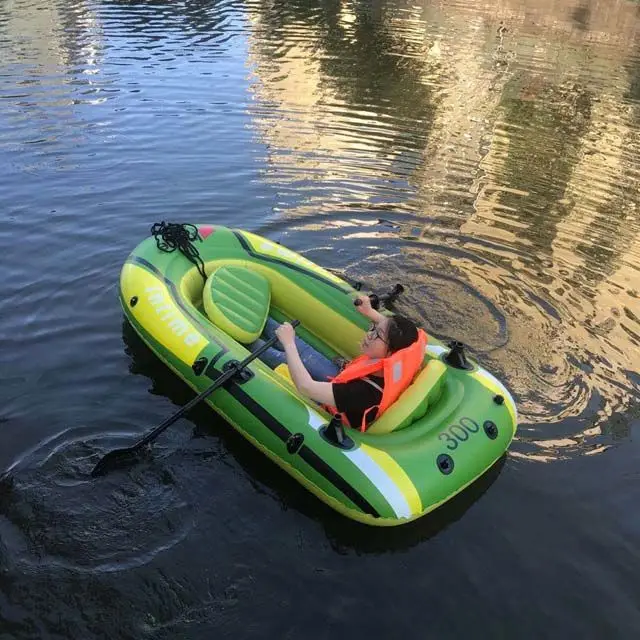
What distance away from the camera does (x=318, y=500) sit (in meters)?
4.52

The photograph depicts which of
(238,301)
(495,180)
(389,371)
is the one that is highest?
(389,371)

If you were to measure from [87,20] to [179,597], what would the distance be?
64.8 ft

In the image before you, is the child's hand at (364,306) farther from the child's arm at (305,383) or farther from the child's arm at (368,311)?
the child's arm at (305,383)

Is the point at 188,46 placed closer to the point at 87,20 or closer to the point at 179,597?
the point at 87,20

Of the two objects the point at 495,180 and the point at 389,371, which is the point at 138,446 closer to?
the point at 389,371

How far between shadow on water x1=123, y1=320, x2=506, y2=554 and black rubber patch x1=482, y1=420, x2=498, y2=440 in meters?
0.37

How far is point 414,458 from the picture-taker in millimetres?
4234

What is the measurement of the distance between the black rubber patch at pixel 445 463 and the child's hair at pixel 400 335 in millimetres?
790

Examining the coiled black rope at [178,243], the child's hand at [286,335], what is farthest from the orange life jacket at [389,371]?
the coiled black rope at [178,243]

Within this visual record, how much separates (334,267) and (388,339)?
116 inches

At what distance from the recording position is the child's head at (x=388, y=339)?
4.55 metres

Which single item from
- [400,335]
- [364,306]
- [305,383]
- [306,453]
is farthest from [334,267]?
[306,453]

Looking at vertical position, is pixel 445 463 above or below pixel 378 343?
below

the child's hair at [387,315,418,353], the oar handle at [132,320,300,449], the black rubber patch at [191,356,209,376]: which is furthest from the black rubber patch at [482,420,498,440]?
the black rubber patch at [191,356,209,376]
